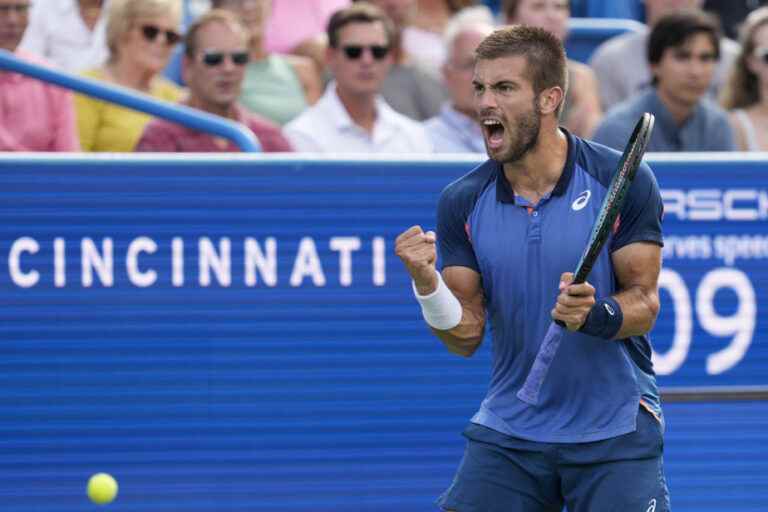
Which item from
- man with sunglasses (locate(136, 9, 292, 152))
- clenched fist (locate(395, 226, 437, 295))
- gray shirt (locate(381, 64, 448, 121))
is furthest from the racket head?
gray shirt (locate(381, 64, 448, 121))

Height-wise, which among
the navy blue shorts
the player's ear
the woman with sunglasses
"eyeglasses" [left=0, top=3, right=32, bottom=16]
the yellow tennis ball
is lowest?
the yellow tennis ball

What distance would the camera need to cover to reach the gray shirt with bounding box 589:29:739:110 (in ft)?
30.1

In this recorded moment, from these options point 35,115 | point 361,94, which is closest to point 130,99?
point 35,115

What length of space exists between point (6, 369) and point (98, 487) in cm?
62

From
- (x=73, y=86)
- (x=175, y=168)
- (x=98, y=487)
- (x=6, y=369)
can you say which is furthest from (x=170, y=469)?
(x=73, y=86)

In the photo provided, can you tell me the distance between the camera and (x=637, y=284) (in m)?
4.90

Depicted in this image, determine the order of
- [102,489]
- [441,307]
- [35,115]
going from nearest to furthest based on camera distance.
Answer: [441,307]
[102,489]
[35,115]

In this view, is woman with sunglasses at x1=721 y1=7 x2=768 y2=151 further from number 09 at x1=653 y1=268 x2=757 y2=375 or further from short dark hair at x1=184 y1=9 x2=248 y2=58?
short dark hair at x1=184 y1=9 x2=248 y2=58

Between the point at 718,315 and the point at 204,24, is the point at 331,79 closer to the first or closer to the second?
the point at 204,24

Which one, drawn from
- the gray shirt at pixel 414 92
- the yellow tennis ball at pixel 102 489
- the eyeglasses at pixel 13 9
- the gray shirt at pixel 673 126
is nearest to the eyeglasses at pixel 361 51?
the gray shirt at pixel 414 92

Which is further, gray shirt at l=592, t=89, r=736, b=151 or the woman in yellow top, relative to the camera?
the woman in yellow top

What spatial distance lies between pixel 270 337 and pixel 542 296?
1.83m

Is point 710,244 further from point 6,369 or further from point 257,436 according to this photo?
point 6,369

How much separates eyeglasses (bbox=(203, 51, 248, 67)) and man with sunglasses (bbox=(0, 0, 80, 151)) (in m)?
0.72
